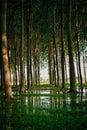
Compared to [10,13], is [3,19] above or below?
below

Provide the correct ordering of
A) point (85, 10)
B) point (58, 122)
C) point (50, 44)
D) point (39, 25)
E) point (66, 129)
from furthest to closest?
point (50, 44) → point (39, 25) → point (85, 10) → point (58, 122) → point (66, 129)

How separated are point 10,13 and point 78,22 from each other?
10.7m

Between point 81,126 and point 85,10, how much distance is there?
3166cm

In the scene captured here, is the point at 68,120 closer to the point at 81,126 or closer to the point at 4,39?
the point at 81,126

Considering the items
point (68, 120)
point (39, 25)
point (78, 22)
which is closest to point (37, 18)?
point (39, 25)

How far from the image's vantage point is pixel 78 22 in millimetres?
44969

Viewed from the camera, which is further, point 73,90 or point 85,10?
point 85,10

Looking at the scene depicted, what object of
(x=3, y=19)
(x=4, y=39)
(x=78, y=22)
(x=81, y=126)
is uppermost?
(x=78, y=22)

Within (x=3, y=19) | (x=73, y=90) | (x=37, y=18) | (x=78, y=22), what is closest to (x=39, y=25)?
(x=37, y=18)

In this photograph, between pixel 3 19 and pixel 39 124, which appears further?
pixel 3 19

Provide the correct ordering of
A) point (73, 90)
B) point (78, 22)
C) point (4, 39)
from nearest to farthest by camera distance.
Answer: point (4, 39) < point (73, 90) < point (78, 22)

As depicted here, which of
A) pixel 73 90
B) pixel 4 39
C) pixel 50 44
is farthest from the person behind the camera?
pixel 50 44

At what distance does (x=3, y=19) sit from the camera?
70.5 ft

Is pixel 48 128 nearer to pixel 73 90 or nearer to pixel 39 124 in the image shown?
pixel 39 124
